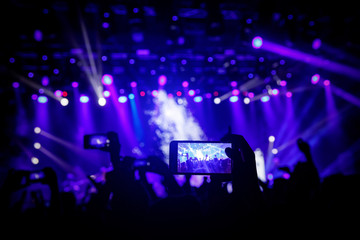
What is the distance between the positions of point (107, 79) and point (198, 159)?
8.70 meters

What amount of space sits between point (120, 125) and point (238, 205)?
1284 centimetres

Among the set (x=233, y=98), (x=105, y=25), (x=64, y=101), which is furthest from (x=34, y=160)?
(x=233, y=98)

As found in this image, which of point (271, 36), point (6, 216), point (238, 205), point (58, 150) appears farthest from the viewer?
point (58, 150)

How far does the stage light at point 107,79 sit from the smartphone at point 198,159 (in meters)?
8.41

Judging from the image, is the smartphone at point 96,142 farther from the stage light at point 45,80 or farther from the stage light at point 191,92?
the stage light at point 191,92

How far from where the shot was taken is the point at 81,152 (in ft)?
46.1

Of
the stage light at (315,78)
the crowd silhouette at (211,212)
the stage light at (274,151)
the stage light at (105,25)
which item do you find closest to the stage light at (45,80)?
the stage light at (105,25)

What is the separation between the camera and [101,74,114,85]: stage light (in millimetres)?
9868

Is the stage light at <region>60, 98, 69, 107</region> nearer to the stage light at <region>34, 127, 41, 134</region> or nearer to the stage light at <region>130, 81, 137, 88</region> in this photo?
the stage light at <region>34, 127, 41, 134</region>

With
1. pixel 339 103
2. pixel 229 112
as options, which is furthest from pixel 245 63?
pixel 339 103

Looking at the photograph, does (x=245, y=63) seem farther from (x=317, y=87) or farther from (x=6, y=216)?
(x=6, y=216)

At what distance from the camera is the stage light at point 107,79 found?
9.87 meters

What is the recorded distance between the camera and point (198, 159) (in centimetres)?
235

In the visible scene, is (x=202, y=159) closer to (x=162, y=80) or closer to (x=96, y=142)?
(x=96, y=142)
